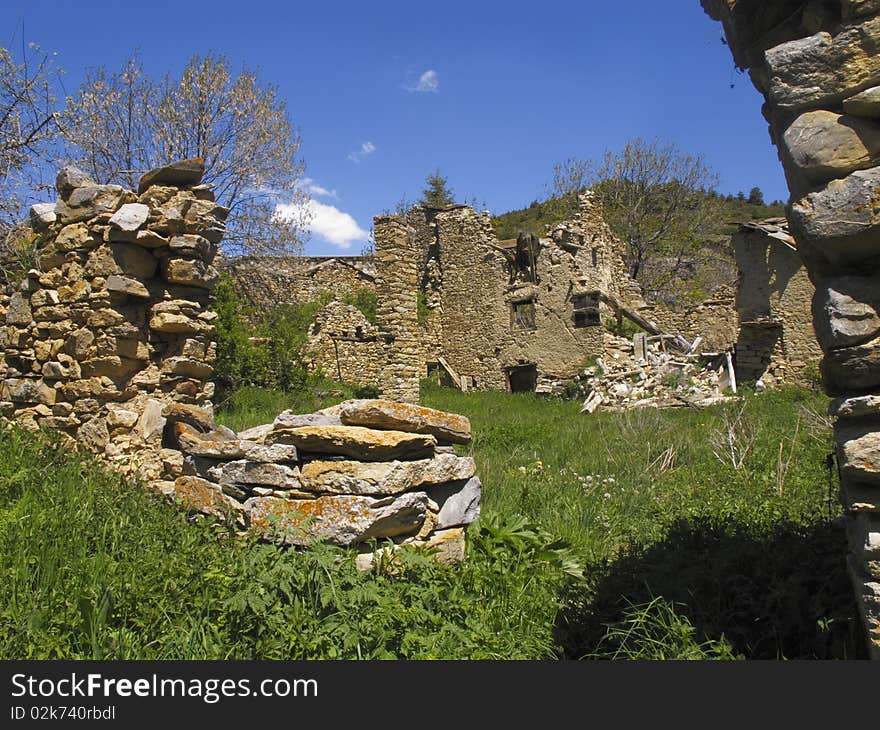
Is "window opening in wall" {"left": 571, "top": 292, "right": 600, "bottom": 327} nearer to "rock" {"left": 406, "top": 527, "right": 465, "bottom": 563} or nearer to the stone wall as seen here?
the stone wall

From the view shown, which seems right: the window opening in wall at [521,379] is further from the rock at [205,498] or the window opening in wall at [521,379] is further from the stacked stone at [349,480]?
the rock at [205,498]

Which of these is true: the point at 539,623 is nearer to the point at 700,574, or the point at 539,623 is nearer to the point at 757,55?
the point at 700,574

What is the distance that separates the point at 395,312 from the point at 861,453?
14645 mm

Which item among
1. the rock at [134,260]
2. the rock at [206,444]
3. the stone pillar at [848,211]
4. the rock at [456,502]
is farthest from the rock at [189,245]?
the stone pillar at [848,211]

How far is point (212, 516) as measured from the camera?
14.9 ft

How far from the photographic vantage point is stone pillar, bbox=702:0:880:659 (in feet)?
7.97

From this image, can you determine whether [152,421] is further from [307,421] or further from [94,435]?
[307,421]

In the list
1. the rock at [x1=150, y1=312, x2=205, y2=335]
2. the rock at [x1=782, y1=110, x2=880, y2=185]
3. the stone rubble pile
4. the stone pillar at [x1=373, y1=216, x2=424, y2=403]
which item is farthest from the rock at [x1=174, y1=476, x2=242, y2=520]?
the stone pillar at [x1=373, y1=216, x2=424, y2=403]

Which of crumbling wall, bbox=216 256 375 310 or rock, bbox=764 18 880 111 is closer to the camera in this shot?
rock, bbox=764 18 880 111

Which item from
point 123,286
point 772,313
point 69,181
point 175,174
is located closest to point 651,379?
point 772,313

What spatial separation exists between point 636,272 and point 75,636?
100ft

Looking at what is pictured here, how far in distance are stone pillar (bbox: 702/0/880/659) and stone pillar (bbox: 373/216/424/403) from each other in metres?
14.2

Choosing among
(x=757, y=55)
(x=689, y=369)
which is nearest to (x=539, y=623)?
(x=757, y=55)

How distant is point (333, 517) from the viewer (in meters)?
4.24
